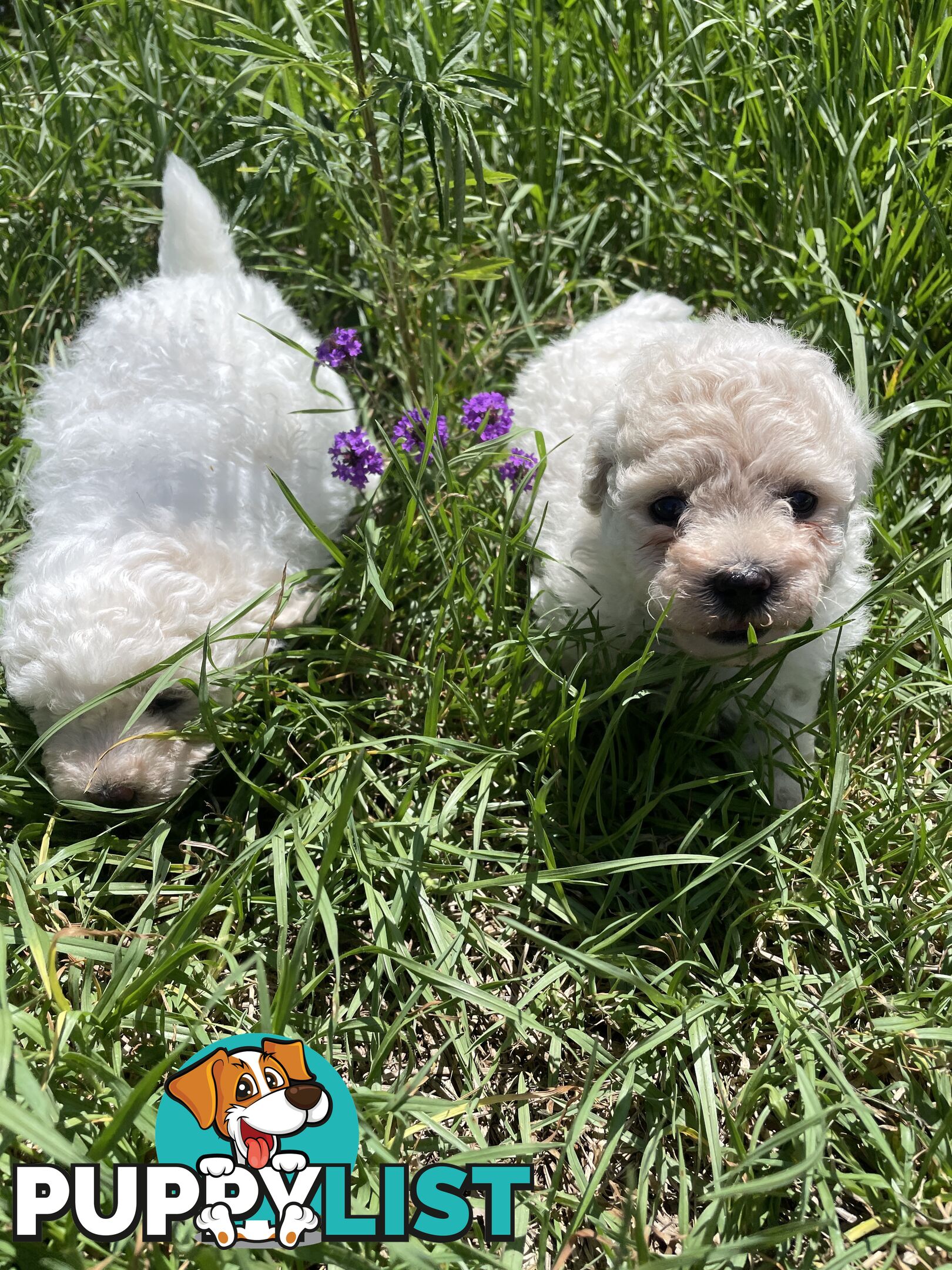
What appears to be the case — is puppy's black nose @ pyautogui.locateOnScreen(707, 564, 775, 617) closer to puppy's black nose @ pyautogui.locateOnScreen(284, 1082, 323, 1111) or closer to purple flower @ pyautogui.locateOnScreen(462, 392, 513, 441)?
purple flower @ pyautogui.locateOnScreen(462, 392, 513, 441)

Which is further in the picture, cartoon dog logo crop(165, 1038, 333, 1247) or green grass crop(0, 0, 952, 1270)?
green grass crop(0, 0, 952, 1270)

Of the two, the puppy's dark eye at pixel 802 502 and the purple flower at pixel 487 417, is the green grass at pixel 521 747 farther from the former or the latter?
the puppy's dark eye at pixel 802 502

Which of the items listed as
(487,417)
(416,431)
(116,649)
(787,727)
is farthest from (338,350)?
(787,727)

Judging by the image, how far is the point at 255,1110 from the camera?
2070mm

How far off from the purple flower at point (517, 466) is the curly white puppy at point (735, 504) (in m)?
0.34

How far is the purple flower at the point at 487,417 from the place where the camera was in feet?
10.8

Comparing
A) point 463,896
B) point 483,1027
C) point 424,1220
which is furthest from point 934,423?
point 424,1220

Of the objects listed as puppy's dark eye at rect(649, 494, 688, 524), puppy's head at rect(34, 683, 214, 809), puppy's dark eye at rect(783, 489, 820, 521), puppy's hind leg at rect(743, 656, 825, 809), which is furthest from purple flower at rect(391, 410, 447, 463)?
puppy's hind leg at rect(743, 656, 825, 809)

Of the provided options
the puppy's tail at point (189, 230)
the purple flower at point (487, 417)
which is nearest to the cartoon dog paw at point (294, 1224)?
the purple flower at point (487, 417)

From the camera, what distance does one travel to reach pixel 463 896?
→ 8.92 ft

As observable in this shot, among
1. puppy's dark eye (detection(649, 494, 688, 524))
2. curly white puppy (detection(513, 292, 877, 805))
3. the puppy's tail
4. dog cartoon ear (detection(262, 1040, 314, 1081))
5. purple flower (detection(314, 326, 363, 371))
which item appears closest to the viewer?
dog cartoon ear (detection(262, 1040, 314, 1081))

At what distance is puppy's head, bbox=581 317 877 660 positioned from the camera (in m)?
2.33

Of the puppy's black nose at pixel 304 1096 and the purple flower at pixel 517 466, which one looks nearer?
the puppy's black nose at pixel 304 1096
